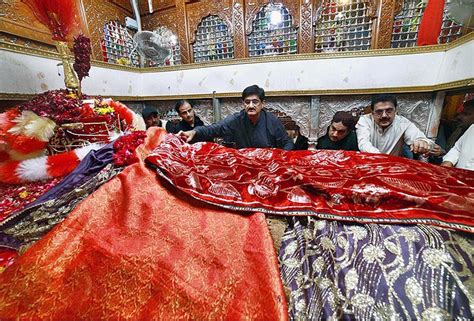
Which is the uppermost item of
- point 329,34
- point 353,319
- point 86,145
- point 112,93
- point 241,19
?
point 241,19

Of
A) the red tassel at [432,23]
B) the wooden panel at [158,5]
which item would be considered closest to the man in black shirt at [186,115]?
the wooden panel at [158,5]

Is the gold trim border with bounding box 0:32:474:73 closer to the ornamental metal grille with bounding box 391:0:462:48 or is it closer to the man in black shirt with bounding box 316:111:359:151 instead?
the man in black shirt with bounding box 316:111:359:151

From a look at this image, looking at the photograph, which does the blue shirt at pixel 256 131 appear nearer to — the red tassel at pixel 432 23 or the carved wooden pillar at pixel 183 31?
the red tassel at pixel 432 23

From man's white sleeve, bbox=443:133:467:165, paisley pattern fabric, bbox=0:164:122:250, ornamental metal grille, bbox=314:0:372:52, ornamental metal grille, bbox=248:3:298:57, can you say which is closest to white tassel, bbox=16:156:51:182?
paisley pattern fabric, bbox=0:164:122:250

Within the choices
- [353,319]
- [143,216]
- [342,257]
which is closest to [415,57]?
[342,257]

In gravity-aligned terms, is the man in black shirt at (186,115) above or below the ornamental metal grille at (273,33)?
below

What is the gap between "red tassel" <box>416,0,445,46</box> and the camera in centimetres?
235

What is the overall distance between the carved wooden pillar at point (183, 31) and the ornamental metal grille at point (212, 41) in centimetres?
16

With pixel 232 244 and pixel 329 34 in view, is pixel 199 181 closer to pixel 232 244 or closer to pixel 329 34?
pixel 232 244

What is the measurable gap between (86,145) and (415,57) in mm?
3662

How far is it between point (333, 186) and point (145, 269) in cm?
82

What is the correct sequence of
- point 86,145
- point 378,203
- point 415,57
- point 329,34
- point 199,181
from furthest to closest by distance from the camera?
point 329,34 < point 415,57 < point 86,145 < point 199,181 < point 378,203

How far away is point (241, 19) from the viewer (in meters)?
3.53

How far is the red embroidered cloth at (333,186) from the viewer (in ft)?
2.42
